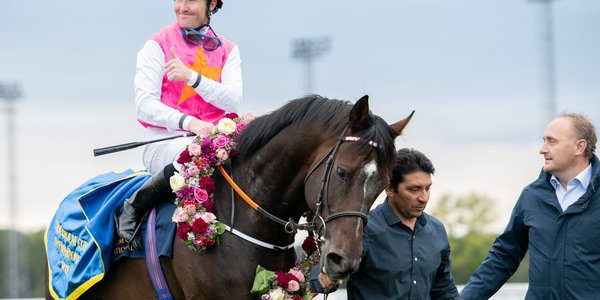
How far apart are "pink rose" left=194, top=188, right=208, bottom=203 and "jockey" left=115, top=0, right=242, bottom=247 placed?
0.31 meters

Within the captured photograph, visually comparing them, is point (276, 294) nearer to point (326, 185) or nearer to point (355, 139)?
point (326, 185)

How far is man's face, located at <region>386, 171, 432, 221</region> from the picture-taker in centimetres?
558

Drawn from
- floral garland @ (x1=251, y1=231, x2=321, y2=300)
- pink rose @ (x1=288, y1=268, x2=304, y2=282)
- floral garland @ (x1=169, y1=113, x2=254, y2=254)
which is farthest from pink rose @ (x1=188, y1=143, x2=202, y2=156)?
pink rose @ (x1=288, y1=268, x2=304, y2=282)

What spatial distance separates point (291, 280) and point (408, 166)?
965 mm

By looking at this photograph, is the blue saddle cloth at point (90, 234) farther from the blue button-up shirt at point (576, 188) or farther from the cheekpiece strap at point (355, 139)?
the blue button-up shirt at point (576, 188)

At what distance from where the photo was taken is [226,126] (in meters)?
5.85

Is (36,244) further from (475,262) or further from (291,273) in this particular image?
(291,273)

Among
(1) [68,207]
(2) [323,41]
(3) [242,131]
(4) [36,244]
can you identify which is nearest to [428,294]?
(3) [242,131]

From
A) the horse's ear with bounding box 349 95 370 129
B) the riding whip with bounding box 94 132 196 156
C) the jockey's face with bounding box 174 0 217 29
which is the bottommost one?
the riding whip with bounding box 94 132 196 156

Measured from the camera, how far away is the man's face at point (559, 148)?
225 inches

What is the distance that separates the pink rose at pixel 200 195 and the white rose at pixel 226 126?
41 cm

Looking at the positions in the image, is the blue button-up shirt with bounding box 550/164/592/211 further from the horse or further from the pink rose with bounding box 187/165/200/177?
the pink rose with bounding box 187/165/200/177

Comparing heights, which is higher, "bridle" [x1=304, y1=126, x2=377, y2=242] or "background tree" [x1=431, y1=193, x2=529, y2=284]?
"bridle" [x1=304, y1=126, x2=377, y2=242]

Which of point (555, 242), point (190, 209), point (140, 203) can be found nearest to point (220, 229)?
point (190, 209)
